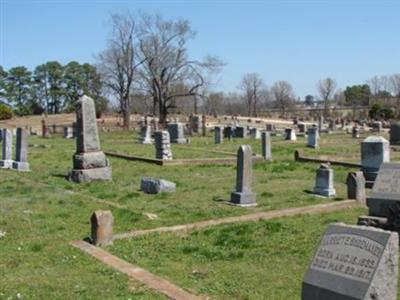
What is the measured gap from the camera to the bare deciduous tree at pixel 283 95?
12688 cm

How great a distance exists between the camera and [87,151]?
17828 mm

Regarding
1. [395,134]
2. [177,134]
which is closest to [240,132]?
[177,134]

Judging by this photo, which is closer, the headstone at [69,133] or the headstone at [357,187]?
the headstone at [357,187]

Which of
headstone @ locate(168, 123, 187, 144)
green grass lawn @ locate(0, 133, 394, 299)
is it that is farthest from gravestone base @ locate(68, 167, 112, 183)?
headstone @ locate(168, 123, 187, 144)

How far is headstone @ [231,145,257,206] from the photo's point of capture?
1307 cm

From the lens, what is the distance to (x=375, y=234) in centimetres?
449

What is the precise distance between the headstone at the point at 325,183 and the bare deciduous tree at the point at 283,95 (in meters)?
109

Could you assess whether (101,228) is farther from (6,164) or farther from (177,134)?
(177,134)

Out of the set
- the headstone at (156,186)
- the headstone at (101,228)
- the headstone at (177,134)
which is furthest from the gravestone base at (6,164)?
the headstone at (177,134)

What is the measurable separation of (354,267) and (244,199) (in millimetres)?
8680

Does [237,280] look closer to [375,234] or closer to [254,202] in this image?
[375,234]

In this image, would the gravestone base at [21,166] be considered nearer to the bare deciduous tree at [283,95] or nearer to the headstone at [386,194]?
the headstone at [386,194]

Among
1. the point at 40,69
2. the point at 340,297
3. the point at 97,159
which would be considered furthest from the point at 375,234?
the point at 40,69

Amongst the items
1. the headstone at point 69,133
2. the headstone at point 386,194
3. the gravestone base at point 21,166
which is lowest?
the headstone at point 69,133
